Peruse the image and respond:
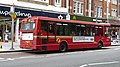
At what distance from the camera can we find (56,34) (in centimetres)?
2078

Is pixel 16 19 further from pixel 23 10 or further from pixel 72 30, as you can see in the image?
pixel 72 30

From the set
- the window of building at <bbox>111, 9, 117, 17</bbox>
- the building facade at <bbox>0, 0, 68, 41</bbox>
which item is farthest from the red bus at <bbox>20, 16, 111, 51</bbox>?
the window of building at <bbox>111, 9, 117, 17</bbox>

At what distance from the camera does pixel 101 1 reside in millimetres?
47938

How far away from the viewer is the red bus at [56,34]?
1962 cm

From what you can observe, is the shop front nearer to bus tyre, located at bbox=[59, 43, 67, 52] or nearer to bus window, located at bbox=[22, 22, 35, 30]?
bus window, located at bbox=[22, 22, 35, 30]

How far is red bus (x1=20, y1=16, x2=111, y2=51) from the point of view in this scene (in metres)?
19.6

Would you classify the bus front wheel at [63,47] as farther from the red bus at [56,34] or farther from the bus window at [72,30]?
the bus window at [72,30]

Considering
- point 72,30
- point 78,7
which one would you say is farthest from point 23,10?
point 78,7

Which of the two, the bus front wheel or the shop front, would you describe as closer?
the bus front wheel

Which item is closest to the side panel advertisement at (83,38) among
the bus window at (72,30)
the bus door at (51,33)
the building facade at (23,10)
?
the bus window at (72,30)

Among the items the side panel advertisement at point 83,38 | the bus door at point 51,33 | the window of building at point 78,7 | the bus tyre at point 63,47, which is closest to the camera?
the bus door at point 51,33

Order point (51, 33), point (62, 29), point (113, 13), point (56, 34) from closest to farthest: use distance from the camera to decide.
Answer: point (51, 33) < point (56, 34) < point (62, 29) < point (113, 13)

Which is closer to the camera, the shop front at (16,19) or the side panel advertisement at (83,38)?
the side panel advertisement at (83,38)

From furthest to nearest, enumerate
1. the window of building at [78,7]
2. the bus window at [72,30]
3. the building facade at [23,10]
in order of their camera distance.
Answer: the window of building at [78,7] < the building facade at [23,10] < the bus window at [72,30]
